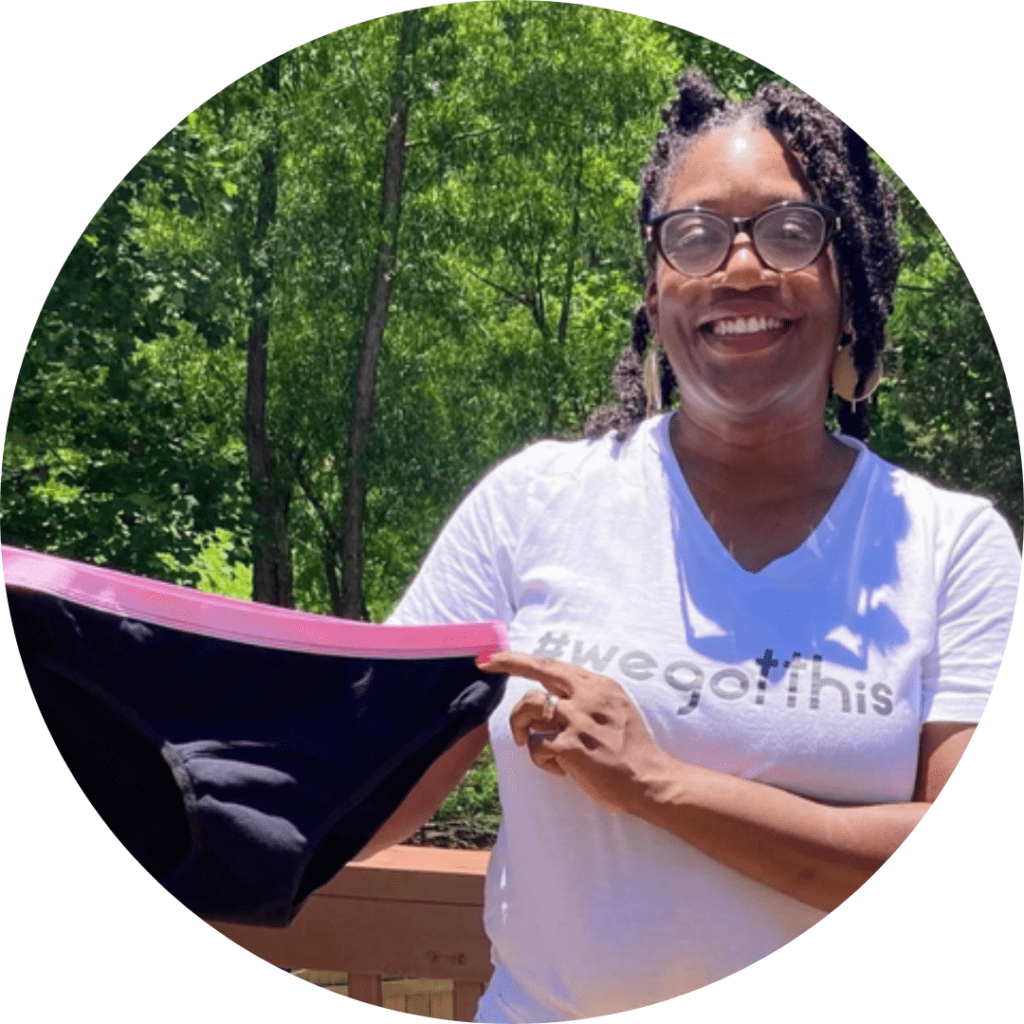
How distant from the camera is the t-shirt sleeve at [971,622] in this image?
7.38 feet

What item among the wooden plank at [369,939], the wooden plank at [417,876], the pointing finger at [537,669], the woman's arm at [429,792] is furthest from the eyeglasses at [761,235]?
the wooden plank at [369,939]

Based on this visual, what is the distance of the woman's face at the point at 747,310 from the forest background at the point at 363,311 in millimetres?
119

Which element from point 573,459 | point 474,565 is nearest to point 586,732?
point 474,565

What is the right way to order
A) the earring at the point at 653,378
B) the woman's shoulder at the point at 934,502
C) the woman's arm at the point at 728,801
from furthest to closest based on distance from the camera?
the earring at the point at 653,378 < the woman's shoulder at the point at 934,502 < the woman's arm at the point at 728,801

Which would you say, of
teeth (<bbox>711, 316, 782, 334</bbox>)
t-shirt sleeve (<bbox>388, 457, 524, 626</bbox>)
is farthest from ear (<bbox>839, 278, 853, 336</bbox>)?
t-shirt sleeve (<bbox>388, 457, 524, 626</bbox>)

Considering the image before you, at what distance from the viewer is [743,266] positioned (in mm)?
2336

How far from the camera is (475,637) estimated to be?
2371 millimetres

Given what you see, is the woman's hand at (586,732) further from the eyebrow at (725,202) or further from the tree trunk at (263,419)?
the eyebrow at (725,202)

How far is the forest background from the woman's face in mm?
119

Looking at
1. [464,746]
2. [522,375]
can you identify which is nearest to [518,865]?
[464,746]

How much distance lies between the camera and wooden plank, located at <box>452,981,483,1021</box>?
8.03ft

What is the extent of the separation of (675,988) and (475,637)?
618 millimetres

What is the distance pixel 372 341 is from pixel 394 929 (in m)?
1.04

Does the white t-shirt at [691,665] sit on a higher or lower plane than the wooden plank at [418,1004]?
higher
